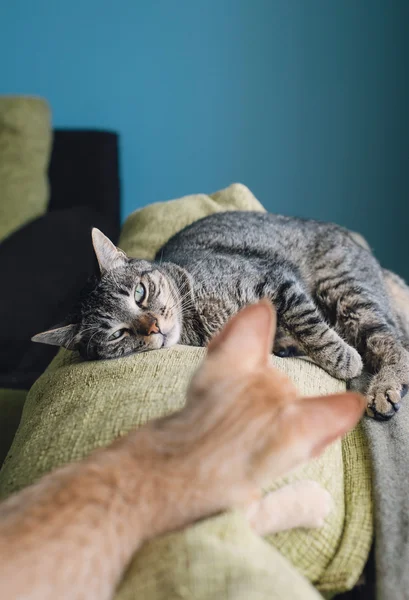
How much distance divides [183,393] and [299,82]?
6.96 ft

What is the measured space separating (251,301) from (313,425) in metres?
0.78

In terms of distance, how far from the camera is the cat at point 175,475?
2.06ft

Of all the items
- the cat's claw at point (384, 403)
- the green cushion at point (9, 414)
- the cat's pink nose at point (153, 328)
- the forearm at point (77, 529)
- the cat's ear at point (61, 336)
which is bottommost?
the green cushion at point (9, 414)

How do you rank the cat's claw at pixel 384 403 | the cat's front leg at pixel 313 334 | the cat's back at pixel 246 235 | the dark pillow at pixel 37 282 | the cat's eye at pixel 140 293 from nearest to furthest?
the cat's claw at pixel 384 403
the cat's front leg at pixel 313 334
the cat's eye at pixel 140 293
the cat's back at pixel 246 235
the dark pillow at pixel 37 282

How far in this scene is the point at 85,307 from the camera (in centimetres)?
142

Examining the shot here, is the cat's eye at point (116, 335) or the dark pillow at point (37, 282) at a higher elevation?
the cat's eye at point (116, 335)

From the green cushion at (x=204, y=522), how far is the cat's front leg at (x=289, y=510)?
0.8 inches

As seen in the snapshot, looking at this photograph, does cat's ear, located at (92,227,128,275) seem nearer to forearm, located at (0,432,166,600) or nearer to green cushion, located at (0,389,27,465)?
green cushion, located at (0,389,27,465)

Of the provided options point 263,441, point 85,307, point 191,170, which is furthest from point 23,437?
point 191,170

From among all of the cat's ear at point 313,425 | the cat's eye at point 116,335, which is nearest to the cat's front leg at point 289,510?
the cat's ear at point 313,425

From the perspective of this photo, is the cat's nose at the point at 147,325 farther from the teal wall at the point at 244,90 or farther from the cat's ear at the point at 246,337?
the teal wall at the point at 244,90

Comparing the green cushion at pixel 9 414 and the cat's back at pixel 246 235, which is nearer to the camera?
the green cushion at pixel 9 414

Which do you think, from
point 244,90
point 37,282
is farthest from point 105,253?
point 244,90

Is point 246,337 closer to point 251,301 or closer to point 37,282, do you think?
point 251,301
